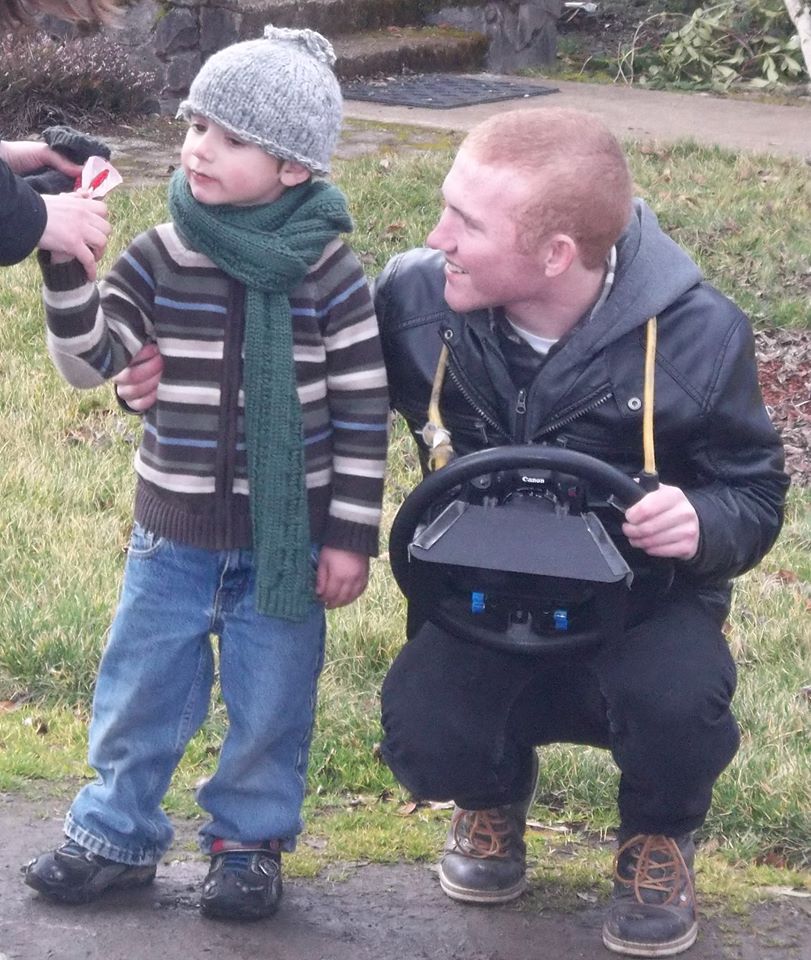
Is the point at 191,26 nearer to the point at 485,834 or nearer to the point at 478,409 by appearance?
the point at 478,409

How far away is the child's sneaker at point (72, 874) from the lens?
283cm

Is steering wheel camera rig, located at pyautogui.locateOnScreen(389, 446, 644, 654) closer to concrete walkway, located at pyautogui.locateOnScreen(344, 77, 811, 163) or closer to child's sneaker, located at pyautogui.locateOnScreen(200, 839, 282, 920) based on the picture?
child's sneaker, located at pyautogui.locateOnScreen(200, 839, 282, 920)

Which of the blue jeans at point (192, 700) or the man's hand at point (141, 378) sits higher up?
the man's hand at point (141, 378)

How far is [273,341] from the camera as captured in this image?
2646mm

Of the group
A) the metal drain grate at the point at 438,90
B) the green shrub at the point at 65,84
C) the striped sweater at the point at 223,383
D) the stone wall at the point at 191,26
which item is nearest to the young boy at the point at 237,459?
the striped sweater at the point at 223,383

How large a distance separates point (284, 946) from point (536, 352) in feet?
3.93

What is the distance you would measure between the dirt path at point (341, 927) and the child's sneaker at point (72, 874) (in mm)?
30

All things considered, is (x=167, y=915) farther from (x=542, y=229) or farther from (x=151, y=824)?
(x=542, y=229)

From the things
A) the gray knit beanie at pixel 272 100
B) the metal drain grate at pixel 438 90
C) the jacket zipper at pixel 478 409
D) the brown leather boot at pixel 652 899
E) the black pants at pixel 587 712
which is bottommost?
the brown leather boot at pixel 652 899

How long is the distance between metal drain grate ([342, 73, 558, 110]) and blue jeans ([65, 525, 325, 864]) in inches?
301

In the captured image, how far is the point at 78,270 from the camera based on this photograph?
100 inches

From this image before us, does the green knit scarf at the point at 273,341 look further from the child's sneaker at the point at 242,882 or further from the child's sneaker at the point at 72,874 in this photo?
the child's sneaker at the point at 72,874

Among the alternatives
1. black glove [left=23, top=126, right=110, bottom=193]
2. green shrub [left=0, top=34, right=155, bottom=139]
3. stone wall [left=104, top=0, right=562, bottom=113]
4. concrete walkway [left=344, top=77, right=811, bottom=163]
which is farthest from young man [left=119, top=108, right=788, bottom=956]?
stone wall [left=104, top=0, right=562, bottom=113]

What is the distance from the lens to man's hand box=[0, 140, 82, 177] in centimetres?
275
